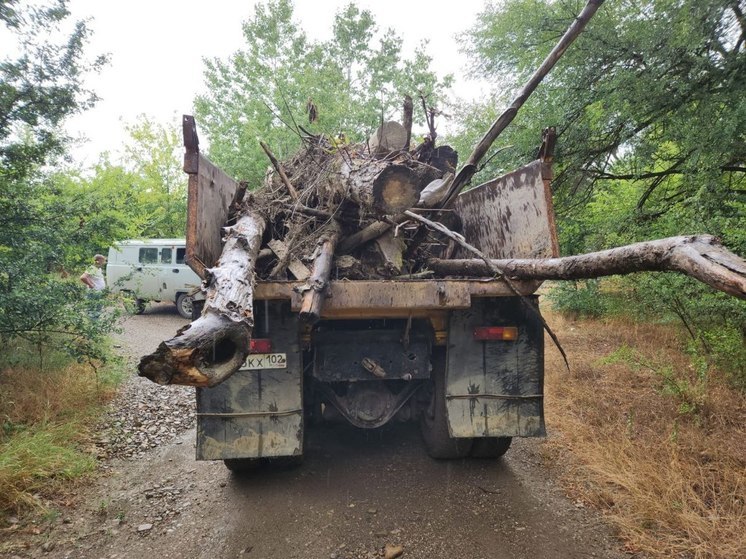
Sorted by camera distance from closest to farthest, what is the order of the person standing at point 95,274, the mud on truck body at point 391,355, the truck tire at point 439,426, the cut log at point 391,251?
the mud on truck body at point 391,355 → the truck tire at point 439,426 → the cut log at point 391,251 → the person standing at point 95,274

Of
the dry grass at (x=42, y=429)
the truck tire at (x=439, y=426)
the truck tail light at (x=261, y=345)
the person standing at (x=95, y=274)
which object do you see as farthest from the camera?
the person standing at (x=95, y=274)

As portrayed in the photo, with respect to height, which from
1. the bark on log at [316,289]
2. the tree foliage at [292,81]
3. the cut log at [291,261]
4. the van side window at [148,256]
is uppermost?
the tree foliage at [292,81]

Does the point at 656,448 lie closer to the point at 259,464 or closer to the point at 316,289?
Result: the point at 316,289

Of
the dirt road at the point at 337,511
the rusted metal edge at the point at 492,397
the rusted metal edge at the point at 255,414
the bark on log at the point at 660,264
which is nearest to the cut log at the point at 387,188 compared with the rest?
the bark on log at the point at 660,264

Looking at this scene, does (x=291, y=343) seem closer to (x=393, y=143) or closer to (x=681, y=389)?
(x=393, y=143)

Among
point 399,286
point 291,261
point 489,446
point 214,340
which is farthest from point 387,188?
point 489,446

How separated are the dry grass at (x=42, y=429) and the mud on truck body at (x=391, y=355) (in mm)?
1314

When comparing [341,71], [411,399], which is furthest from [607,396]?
[341,71]

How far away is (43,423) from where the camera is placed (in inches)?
154

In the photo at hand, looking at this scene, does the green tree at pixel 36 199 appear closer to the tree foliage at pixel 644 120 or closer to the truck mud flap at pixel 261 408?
the truck mud flap at pixel 261 408

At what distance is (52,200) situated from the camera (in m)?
4.65

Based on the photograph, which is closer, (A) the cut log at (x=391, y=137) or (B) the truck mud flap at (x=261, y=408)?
(B) the truck mud flap at (x=261, y=408)

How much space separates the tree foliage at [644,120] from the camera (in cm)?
398

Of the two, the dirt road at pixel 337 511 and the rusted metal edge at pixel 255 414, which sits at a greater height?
the rusted metal edge at pixel 255 414
